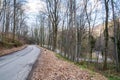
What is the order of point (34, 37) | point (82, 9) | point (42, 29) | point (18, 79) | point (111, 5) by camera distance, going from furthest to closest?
point (34, 37), point (42, 29), point (82, 9), point (111, 5), point (18, 79)

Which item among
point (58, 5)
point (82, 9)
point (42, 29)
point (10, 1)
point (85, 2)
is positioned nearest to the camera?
point (85, 2)

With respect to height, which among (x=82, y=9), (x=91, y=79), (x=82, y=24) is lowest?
(x=91, y=79)

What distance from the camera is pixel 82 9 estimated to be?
4222 cm

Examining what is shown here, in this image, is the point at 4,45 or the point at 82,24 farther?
the point at 82,24

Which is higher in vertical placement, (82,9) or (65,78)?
(82,9)

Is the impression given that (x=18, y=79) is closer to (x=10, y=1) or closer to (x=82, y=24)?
(x=82, y=24)

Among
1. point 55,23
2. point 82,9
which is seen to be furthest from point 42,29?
point 82,9

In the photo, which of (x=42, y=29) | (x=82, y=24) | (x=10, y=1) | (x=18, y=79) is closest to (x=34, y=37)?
(x=42, y=29)

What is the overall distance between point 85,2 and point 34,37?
9032 centimetres

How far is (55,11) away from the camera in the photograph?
46156 mm

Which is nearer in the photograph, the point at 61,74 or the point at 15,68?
the point at 61,74

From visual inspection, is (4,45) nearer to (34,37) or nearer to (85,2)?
(85,2)

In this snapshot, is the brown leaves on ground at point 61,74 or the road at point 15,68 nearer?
the brown leaves on ground at point 61,74

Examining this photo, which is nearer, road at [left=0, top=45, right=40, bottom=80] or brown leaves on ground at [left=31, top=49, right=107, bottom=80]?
brown leaves on ground at [left=31, top=49, right=107, bottom=80]
